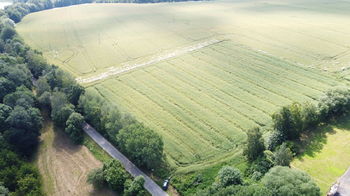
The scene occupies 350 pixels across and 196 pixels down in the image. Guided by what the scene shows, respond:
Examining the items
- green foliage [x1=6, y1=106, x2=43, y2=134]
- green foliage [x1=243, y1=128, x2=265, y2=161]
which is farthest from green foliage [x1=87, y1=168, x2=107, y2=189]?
green foliage [x1=243, y1=128, x2=265, y2=161]

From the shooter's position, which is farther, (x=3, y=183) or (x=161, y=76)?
(x=161, y=76)

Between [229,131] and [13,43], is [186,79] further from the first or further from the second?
[13,43]

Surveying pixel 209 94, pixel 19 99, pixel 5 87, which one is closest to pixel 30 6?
pixel 5 87

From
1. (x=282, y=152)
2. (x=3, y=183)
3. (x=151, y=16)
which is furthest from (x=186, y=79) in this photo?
(x=151, y=16)

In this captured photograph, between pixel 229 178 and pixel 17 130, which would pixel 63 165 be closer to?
pixel 17 130

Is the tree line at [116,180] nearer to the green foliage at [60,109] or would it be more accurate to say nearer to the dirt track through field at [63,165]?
the dirt track through field at [63,165]

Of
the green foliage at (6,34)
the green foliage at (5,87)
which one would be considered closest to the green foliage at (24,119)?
the green foliage at (5,87)
